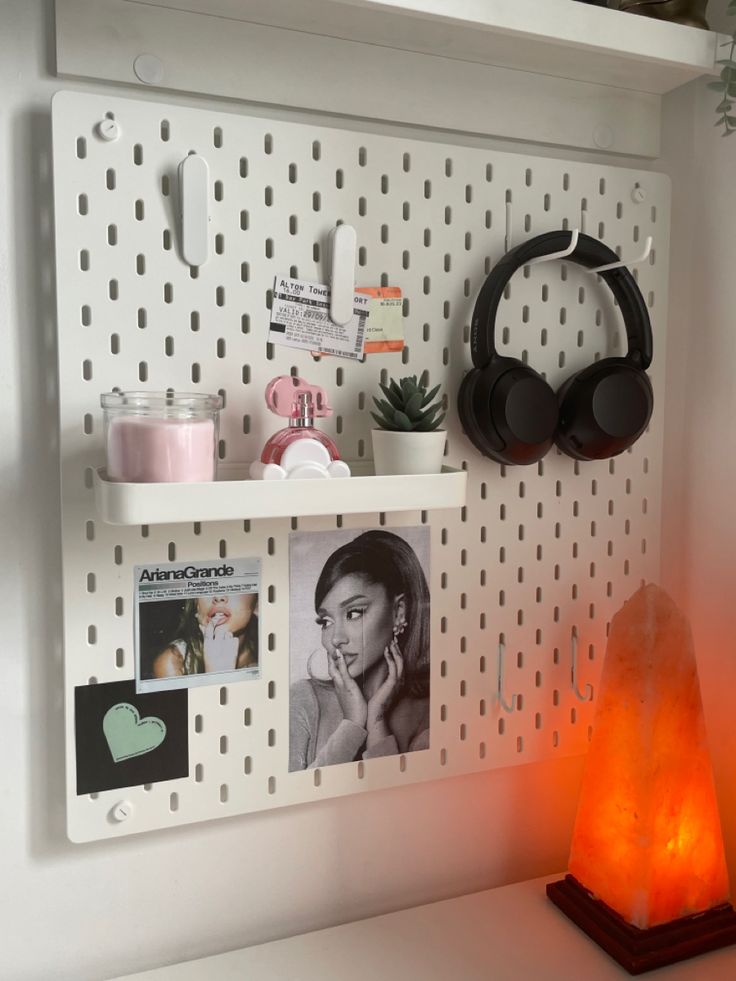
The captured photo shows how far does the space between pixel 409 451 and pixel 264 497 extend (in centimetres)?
15

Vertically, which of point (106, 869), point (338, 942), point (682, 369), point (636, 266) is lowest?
point (338, 942)

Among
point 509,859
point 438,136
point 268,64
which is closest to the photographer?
point 268,64

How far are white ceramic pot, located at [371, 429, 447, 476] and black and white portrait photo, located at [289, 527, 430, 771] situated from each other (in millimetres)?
134

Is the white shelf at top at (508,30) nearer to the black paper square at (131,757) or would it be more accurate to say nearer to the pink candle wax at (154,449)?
the pink candle wax at (154,449)

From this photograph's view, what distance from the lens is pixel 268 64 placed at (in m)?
0.86

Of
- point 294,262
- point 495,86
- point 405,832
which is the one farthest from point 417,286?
point 405,832

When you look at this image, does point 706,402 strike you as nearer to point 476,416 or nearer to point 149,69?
point 476,416

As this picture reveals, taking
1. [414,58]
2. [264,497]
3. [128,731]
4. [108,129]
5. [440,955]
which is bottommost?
[440,955]

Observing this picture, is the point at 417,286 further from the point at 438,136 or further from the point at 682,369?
the point at 682,369

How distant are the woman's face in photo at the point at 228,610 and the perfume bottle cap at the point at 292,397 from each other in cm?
20

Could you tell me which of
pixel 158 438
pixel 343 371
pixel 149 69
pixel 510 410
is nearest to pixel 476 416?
pixel 510 410

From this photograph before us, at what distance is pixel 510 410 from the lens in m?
0.90

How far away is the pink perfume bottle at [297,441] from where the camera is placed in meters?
0.78

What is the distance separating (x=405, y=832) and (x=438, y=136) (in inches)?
31.4
